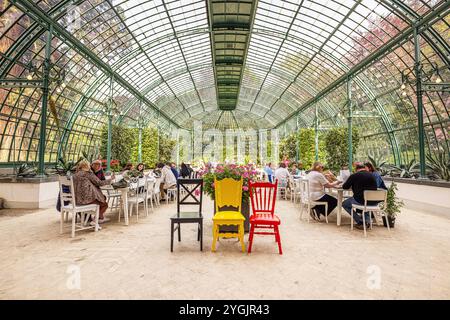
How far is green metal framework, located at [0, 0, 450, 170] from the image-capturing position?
9047mm

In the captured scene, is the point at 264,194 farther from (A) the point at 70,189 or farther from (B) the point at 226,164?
(A) the point at 70,189

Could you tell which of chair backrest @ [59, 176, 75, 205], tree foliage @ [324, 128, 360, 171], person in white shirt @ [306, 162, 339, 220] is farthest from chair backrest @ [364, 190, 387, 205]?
tree foliage @ [324, 128, 360, 171]

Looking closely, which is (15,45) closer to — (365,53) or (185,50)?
(185,50)

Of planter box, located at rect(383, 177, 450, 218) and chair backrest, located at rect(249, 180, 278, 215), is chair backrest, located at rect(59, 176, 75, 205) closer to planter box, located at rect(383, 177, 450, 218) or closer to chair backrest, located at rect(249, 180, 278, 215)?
chair backrest, located at rect(249, 180, 278, 215)

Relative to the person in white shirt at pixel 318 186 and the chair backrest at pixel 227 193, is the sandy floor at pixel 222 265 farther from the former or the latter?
the person in white shirt at pixel 318 186

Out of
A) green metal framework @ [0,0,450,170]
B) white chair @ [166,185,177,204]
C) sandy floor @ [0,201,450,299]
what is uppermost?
green metal framework @ [0,0,450,170]

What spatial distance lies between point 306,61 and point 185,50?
8.20 meters

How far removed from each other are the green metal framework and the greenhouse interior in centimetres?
10

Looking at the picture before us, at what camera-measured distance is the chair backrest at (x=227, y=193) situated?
421 centimetres

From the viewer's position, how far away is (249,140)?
35.4m

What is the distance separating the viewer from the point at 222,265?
10.6 ft

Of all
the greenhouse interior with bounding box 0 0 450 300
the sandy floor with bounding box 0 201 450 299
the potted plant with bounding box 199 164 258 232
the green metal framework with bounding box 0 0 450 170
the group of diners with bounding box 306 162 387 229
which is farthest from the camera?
the green metal framework with bounding box 0 0 450 170

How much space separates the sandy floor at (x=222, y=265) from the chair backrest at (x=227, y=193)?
668mm

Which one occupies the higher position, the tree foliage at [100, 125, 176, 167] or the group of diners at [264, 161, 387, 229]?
the tree foliage at [100, 125, 176, 167]
